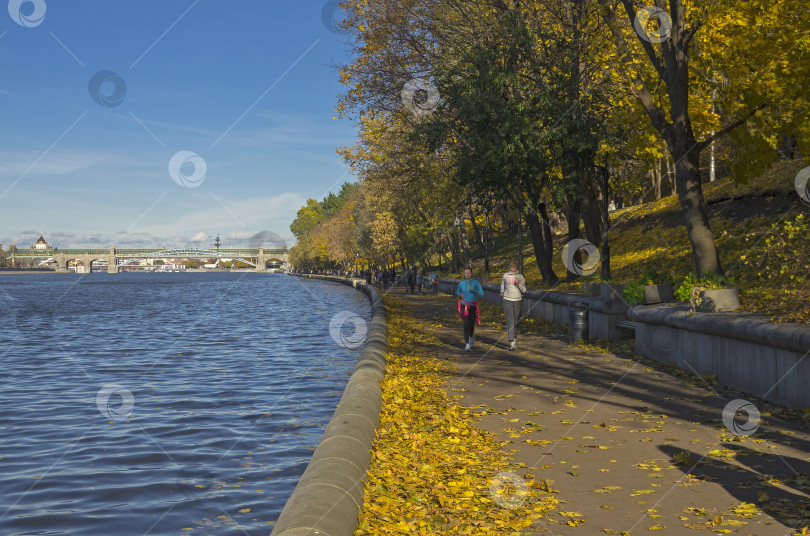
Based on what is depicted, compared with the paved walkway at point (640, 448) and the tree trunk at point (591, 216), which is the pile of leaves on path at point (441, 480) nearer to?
the paved walkway at point (640, 448)

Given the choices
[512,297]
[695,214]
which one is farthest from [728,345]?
[512,297]

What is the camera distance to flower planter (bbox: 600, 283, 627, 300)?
19158 millimetres

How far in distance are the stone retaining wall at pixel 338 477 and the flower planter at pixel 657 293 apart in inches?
320

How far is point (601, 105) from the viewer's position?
25859mm

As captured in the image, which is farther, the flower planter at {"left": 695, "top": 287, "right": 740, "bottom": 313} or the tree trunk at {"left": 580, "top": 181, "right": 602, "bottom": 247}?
the tree trunk at {"left": 580, "top": 181, "right": 602, "bottom": 247}

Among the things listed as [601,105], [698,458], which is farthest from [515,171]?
[698,458]

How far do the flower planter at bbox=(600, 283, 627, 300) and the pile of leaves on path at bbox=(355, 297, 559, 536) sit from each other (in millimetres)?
8622

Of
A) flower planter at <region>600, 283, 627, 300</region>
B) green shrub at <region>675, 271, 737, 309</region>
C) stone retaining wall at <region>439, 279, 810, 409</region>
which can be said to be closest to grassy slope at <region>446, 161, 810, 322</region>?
green shrub at <region>675, 271, 737, 309</region>

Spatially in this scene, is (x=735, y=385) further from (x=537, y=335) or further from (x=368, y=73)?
(x=368, y=73)

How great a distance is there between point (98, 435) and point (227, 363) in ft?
35.9

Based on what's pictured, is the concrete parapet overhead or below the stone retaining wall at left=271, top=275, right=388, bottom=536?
overhead

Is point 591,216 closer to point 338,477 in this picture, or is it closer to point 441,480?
point 441,480

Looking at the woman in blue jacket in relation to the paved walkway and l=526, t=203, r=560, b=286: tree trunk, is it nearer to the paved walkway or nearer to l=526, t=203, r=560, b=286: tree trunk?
the paved walkway

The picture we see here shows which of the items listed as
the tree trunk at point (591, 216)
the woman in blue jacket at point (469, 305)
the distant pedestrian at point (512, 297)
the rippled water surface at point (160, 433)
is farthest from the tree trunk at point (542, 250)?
the woman in blue jacket at point (469, 305)
